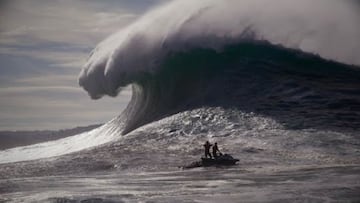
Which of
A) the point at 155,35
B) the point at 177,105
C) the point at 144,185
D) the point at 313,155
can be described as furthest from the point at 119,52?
the point at 144,185

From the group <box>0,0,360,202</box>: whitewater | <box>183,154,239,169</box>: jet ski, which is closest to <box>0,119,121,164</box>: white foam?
<box>0,0,360,202</box>: whitewater

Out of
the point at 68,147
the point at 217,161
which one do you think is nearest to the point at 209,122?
the point at 217,161

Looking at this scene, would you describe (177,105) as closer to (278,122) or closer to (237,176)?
(278,122)

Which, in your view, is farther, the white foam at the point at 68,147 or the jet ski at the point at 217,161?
the white foam at the point at 68,147

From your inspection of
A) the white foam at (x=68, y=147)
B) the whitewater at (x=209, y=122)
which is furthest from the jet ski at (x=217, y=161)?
the white foam at (x=68, y=147)

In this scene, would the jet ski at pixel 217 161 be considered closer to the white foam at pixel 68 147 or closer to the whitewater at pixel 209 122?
the whitewater at pixel 209 122
